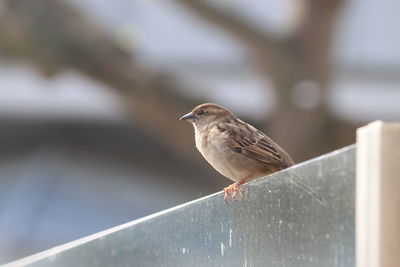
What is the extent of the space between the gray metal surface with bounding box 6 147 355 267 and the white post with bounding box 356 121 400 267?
0.21ft

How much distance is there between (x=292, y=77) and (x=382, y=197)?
462 cm

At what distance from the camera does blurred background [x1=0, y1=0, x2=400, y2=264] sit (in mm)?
5910

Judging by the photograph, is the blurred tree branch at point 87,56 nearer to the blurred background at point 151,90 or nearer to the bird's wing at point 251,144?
the blurred background at point 151,90

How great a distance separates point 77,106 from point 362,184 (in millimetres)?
7964

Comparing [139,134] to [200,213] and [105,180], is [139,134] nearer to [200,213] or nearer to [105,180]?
[105,180]

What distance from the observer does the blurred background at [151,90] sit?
19.4 feet

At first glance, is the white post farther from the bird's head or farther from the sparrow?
the bird's head

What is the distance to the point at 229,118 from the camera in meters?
3.70

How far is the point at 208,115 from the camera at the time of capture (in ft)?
12.3

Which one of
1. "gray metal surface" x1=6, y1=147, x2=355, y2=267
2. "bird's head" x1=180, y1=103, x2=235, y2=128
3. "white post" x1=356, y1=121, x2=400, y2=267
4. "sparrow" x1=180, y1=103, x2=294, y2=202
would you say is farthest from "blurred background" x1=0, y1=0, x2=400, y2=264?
"white post" x1=356, y1=121, x2=400, y2=267

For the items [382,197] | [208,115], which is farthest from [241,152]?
[382,197]

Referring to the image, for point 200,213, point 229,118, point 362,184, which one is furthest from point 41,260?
point 229,118

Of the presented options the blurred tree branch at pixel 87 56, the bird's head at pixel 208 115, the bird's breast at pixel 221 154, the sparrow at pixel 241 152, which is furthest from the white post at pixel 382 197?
the blurred tree branch at pixel 87 56

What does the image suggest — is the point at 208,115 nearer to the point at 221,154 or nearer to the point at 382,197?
the point at 221,154
